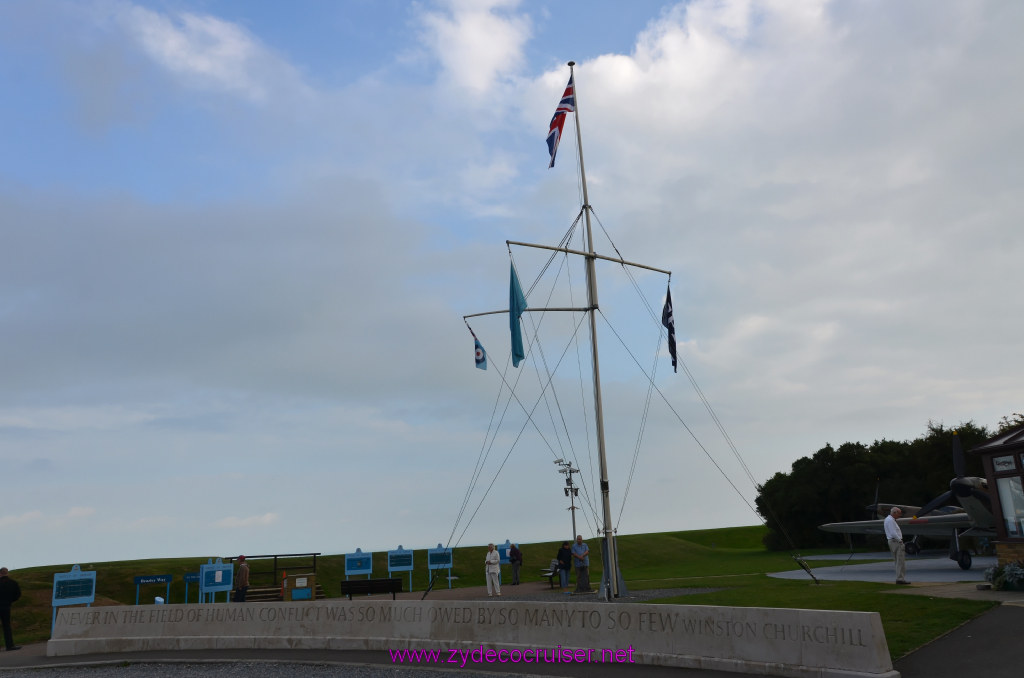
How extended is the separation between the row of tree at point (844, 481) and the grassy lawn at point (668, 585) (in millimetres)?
7692

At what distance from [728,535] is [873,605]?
71.9m

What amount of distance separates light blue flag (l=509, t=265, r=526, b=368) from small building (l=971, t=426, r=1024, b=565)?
41.2ft

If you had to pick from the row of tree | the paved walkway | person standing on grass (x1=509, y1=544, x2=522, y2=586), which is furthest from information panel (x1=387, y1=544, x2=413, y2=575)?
the row of tree

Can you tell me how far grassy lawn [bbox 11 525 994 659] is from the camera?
1442cm

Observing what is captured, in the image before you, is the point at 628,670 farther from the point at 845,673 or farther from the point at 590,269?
the point at 590,269

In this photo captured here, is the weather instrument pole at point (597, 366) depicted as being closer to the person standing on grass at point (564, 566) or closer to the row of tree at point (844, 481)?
the person standing on grass at point (564, 566)

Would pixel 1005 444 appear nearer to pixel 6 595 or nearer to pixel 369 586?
pixel 369 586

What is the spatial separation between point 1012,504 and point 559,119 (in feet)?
53.5

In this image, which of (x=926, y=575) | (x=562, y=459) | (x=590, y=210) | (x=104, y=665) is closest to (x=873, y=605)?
(x=926, y=575)

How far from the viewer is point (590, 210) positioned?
78.7 ft

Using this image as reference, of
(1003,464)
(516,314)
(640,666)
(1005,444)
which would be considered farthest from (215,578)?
(1005,444)

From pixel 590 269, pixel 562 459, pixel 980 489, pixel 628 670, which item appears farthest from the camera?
pixel 562 459

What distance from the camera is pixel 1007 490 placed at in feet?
63.4

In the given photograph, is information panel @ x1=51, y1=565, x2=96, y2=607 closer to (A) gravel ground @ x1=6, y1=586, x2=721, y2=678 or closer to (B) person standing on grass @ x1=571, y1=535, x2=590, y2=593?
(A) gravel ground @ x1=6, y1=586, x2=721, y2=678
